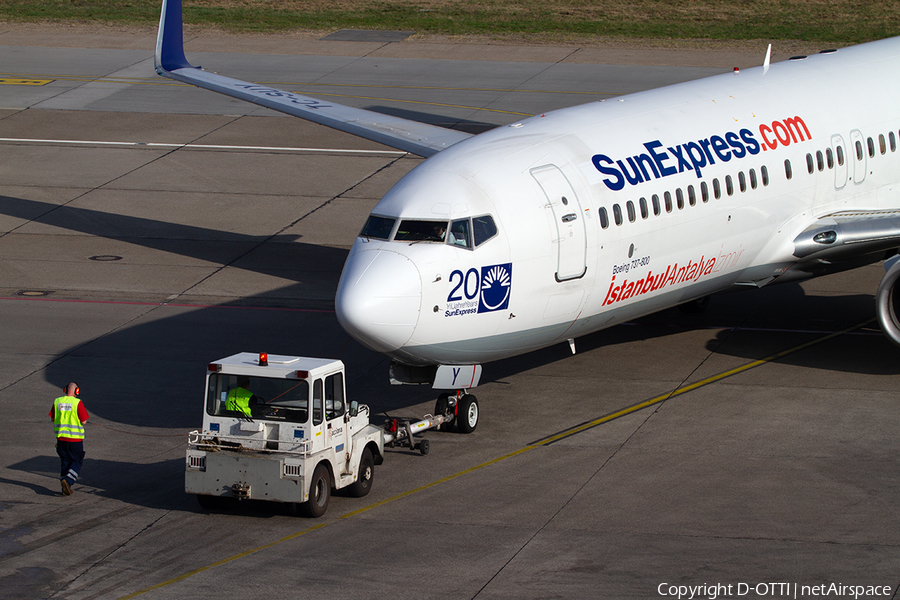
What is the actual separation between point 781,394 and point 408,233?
27.7ft

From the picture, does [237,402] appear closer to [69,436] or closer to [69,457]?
[69,436]

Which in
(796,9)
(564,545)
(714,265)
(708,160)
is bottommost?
(564,545)

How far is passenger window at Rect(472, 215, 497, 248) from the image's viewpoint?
19.5 metres

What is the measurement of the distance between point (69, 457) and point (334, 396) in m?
4.36

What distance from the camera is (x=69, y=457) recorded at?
18.7 m

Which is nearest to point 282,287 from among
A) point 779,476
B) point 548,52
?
point 779,476

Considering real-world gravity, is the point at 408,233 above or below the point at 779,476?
above

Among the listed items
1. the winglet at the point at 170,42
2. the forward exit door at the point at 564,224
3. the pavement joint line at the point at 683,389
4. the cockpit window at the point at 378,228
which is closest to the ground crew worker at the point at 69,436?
the cockpit window at the point at 378,228

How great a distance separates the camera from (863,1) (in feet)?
220

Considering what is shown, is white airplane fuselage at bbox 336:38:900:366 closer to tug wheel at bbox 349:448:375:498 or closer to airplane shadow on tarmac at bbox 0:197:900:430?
tug wheel at bbox 349:448:375:498

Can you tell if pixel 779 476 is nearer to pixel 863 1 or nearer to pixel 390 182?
pixel 390 182

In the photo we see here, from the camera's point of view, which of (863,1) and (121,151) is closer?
(121,151)

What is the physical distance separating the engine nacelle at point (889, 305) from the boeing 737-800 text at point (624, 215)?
31 millimetres

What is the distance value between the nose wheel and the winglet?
16.2 meters
